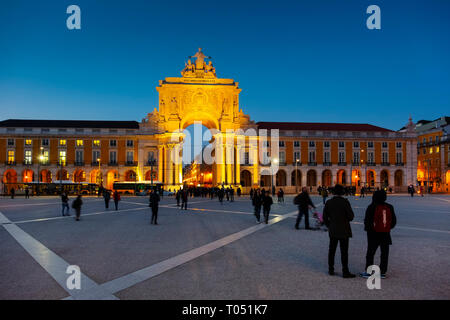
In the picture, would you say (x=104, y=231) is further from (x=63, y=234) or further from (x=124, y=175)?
(x=124, y=175)

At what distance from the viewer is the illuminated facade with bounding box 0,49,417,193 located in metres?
60.0

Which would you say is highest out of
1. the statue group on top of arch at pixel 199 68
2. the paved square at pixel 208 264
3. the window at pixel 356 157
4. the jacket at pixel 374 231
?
the statue group on top of arch at pixel 199 68

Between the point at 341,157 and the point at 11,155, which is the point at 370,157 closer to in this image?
the point at 341,157

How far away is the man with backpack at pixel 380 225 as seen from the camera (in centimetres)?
618

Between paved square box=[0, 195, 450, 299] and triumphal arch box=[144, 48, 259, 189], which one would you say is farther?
triumphal arch box=[144, 48, 259, 189]

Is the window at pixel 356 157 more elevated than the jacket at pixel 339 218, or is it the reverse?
the window at pixel 356 157

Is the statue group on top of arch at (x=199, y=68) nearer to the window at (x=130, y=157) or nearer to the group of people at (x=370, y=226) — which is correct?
the window at (x=130, y=157)

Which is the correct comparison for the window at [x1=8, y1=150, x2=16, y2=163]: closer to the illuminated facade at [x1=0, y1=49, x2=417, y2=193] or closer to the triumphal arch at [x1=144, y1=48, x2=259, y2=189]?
the illuminated facade at [x1=0, y1=49, x2=417, y2=193]

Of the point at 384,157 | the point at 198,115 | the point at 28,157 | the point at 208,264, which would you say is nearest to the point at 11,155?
the point at 28,157

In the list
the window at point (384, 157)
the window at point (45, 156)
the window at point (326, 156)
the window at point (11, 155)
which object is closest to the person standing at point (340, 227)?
the window at point (326, 156)

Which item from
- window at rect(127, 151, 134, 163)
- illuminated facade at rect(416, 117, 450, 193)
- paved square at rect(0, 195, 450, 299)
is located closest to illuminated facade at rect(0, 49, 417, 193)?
window at rect(127, 151, 134, 163)

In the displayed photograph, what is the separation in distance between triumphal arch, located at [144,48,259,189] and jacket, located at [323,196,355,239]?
171 feet

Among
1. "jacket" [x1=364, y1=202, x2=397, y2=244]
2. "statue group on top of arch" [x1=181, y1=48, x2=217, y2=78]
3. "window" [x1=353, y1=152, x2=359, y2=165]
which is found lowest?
"jacket" [x1=364, y1=202, x2=397, y2=244]

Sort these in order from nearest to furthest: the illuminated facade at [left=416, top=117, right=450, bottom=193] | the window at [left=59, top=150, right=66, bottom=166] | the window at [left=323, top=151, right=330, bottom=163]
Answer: the window at [left=59, top=150, right=66, bottom=166] < the window at [left=323, top=151, right=330, bottom=163] < the illuminated facade at [left=416, top=117, right=450, bottom=193]
